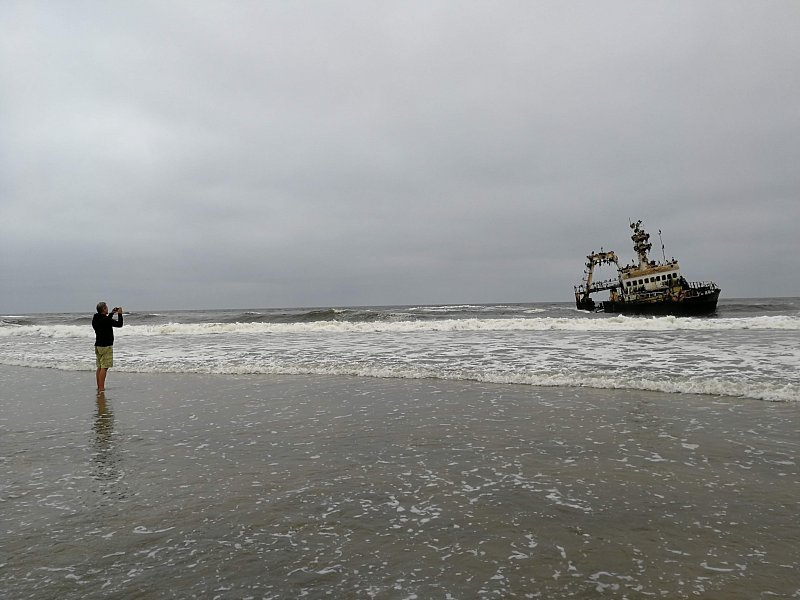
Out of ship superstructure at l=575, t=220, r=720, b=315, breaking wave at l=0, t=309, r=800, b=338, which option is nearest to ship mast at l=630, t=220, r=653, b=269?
ship superstructure at l=575, t=220, r=720, b=315

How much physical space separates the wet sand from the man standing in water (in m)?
3.04

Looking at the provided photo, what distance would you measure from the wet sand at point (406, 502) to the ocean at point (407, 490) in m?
0.02

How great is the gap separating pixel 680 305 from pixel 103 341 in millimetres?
48544

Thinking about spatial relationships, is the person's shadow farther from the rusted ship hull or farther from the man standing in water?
the rusted ship hull

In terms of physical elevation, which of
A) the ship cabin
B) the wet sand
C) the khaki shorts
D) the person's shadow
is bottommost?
the wet sand

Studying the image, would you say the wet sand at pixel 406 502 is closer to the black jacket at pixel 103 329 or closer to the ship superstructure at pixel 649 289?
the black jacket at pixel 103 329

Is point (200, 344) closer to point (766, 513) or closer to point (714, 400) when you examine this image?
point (714, 400)

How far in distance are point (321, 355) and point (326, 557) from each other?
1381 centimetres

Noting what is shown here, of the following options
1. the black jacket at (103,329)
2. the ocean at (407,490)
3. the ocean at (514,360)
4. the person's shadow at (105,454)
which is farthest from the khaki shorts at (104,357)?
the person's shadow at (105,454)

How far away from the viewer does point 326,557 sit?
3.46 meters

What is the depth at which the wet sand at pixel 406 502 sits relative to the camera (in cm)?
318

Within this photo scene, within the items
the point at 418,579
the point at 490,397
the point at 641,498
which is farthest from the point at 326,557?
the point at 490,397

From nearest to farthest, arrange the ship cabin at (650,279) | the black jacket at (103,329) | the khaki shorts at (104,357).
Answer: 1. the khaki shorts at (104,357)
2. the black jacket at (103,329)
3. the ship cabin at (650,279)

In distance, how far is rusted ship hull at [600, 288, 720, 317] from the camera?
4588 centimetres
